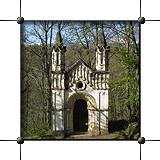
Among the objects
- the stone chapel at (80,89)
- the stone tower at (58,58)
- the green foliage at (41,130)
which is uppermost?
the stone tower at (58,58)

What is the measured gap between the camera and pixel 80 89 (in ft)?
17.5

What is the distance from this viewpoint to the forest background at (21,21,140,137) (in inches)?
152

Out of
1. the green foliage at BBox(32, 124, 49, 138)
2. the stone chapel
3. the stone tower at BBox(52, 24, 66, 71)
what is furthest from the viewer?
the stone tower at BBox(52, 24, 66, 71)

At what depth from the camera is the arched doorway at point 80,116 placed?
15.7ft

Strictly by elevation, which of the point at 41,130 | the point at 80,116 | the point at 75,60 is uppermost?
the point at 75,60

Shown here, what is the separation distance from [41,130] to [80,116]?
1.39 metres

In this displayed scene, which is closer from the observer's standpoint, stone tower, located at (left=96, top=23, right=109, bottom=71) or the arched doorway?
the arched doorway

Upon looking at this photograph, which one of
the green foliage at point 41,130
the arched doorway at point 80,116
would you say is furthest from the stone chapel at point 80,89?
the green foliage at point 41,130

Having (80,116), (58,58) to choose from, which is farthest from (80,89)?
(58,58)

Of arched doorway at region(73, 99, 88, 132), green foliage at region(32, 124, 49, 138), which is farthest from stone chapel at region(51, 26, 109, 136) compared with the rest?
green foliage at region(32, 124, 49, 138)

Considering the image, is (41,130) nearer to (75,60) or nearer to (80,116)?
(80,116)

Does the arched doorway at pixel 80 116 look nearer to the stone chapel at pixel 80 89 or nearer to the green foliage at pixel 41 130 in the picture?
the stone chapel at pixel 80 89

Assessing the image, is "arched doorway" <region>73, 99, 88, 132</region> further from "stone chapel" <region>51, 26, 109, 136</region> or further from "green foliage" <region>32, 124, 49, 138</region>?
"green foliage" <region>32, 124, 49, 138</region>

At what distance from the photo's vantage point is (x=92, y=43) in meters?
5.23
